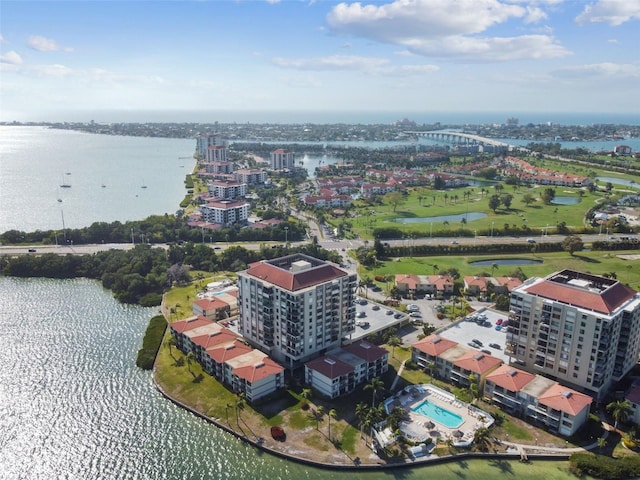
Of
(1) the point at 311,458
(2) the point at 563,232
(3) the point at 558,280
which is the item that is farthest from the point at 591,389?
(2) the point at 563,232

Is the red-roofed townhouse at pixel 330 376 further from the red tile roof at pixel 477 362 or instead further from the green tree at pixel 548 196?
the green tree at pixel 548 196

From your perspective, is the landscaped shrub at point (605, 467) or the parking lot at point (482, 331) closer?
the landscaped shrub at point (605, 467)

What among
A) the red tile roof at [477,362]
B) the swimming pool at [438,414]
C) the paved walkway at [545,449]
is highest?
the red tile roof at [477,362]

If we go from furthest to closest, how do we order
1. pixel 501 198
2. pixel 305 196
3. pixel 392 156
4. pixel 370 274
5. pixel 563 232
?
pixel 392 156 → pixel 305 196 → pixel 501 198 → pixel 563 232 → pixel 370 274

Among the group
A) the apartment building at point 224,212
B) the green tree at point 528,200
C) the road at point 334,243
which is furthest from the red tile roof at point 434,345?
the green tree at point 528,200

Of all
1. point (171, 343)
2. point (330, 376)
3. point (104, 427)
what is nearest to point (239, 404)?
point (330, 376)

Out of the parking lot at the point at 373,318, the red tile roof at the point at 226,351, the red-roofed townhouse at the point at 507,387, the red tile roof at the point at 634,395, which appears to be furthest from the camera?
the parking lot at the point at 373,318

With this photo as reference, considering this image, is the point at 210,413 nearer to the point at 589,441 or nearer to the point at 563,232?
the point at 589,441
